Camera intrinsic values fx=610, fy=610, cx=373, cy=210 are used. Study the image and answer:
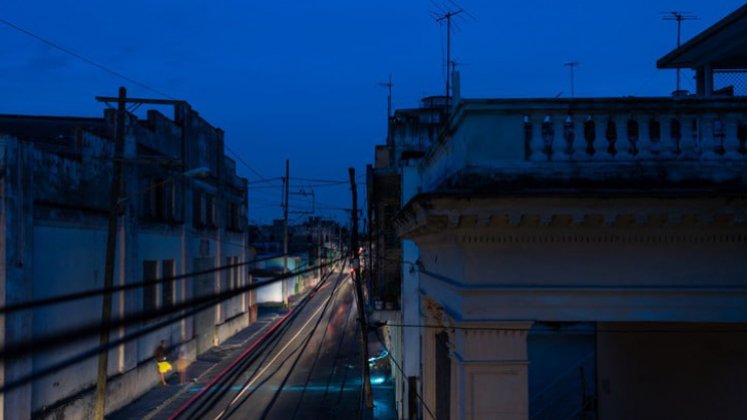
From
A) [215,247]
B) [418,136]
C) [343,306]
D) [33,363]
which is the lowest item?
[343,306]

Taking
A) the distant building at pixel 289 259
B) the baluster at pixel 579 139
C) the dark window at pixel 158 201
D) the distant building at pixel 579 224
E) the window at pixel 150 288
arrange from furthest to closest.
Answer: the distant building at pixel 289 259 < the dark window at pixel 158 201 < the window at pixel 150 288 < the baluster at pixel 579 139 < the distant building at pixel 579 224

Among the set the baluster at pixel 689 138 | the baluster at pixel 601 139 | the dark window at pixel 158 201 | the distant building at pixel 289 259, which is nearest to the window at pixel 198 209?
the dark window at pixel 158 201

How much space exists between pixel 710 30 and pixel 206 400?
16303 mm

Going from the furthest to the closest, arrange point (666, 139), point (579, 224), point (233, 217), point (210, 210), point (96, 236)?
point (233, 217), point (210, 210), point (96, 236), point (666, 139), point (579, 224)

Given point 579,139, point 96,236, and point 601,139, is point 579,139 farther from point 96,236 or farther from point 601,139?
point 96,236

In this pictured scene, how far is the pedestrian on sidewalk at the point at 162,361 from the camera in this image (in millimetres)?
21047

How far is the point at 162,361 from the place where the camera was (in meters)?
21.1

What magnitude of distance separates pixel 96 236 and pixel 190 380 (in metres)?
7.53

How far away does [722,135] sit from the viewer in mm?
6273

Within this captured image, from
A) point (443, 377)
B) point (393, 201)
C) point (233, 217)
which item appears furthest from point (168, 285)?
point (443, 377)

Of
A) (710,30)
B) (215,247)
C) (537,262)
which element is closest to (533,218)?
(537,262)

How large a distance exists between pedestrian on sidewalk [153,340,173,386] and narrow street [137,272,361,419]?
3.60ft

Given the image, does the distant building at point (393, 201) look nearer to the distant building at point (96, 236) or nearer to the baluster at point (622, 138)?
the distant building at point (96, 236)

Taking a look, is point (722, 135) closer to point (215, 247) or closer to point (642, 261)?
point (642, 261)
